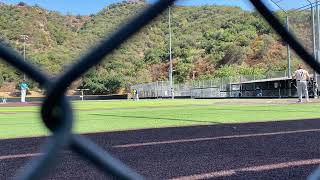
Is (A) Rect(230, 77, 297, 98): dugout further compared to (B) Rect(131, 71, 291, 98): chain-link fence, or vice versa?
(B) Rect(131, 71, 291, 98): chain-link fence

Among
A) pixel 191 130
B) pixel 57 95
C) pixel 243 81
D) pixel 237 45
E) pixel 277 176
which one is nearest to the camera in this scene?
pixel 57 95

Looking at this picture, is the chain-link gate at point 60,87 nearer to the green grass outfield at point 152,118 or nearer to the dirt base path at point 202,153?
the dirt base path at point 202,153

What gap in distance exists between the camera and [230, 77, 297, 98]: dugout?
1346 inches

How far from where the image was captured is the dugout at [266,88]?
34181 mm

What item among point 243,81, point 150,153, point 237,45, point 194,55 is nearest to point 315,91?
point 243,81

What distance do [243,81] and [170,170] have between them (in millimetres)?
43245

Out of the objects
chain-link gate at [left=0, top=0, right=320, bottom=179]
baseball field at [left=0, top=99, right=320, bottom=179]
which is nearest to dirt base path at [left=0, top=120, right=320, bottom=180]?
baseball field at [left=0, top=99, right=320, bottom=179]

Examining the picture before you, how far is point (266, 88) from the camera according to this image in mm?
39719

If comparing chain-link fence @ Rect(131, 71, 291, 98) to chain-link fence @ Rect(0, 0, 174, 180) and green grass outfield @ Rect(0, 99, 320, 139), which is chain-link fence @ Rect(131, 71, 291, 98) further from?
chain-link fence @ Rect(0, 0, 174, 180)

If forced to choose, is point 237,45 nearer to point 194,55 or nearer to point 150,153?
point 194,55

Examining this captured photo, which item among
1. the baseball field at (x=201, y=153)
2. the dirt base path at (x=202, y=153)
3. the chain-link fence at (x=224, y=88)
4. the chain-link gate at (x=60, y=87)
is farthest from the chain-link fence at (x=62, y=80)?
the chain-link fence at (x=224, y=88)

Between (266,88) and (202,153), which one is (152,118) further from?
(266,88)

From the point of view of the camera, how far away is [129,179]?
43.9 inches

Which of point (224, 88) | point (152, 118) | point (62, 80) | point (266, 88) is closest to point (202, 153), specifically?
point (62, 80)
